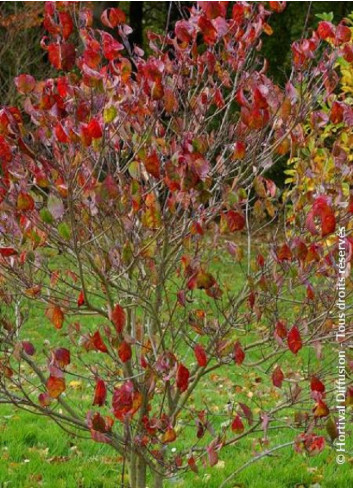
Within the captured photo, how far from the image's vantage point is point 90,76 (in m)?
2.22

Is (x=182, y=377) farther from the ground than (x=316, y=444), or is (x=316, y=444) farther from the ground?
(x=182, y=377)

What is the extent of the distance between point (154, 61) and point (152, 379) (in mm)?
1018

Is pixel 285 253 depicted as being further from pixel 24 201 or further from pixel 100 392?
pixel 24 201

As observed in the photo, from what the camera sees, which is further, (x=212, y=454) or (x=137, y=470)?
(x=137, y=470)

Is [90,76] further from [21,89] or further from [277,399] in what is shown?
[277,399]

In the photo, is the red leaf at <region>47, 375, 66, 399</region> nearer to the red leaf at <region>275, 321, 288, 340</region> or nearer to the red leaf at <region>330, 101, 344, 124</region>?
the red leaf at <region>275, 321, 288, 340</region>

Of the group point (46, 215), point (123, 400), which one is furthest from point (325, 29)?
point (123, 400)

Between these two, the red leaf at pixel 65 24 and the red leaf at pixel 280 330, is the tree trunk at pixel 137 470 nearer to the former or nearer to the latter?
the red leaf at pixel 280 330

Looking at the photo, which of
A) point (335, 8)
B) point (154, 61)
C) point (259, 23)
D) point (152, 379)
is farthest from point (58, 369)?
point (335, 8)

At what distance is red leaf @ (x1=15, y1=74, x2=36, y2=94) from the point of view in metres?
2.36

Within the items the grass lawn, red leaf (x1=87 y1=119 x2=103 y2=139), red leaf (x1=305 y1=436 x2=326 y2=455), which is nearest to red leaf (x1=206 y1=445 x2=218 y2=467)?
red leaf (x1=305 y1=436 x2=326 y2=455)

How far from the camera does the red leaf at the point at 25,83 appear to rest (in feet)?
7.75

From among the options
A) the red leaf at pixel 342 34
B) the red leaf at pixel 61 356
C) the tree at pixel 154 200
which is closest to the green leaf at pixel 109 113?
the tree at pixel 154 200

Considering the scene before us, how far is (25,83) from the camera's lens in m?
2.38
